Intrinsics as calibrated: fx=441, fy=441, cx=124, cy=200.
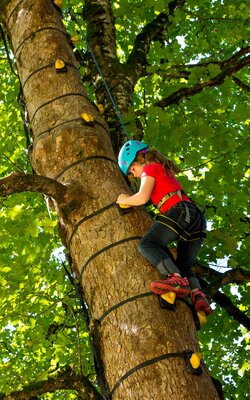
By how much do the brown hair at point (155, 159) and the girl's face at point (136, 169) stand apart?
0.09 feet

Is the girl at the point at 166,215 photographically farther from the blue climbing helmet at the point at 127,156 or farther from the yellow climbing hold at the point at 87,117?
the yellow climbing hold at the point at 87,117

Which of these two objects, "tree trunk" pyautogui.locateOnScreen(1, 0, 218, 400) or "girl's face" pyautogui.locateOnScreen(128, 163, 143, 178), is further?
"girl's face" pyautogui.locateOnScreen(128, 163, 143, 178)

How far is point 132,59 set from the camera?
5.21 metres

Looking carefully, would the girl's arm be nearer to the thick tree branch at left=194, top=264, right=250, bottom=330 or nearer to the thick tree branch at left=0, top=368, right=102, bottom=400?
the thick tree branch at left=194, top=264, right=250, bottom=330

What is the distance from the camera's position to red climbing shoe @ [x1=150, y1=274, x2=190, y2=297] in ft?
6.90

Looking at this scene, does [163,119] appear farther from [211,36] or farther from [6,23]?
[211,36]

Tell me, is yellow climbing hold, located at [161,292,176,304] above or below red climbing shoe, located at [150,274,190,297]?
below

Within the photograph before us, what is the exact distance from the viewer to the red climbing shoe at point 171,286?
Answer: 2104 mm

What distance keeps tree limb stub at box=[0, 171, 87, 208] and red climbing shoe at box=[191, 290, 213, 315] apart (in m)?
0.91

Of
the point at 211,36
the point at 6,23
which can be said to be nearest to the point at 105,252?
the point at 6,23

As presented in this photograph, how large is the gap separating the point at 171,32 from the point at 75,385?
744 cm

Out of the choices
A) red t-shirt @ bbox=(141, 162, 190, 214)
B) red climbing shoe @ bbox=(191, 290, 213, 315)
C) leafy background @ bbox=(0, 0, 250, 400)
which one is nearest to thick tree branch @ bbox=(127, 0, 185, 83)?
leafy background @ bbox=(0, 0, 250, 400)

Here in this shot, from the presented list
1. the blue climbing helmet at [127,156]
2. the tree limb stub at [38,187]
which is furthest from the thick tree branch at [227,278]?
the tree limb stub at [38,187]

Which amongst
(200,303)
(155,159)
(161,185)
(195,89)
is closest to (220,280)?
(200,303)
